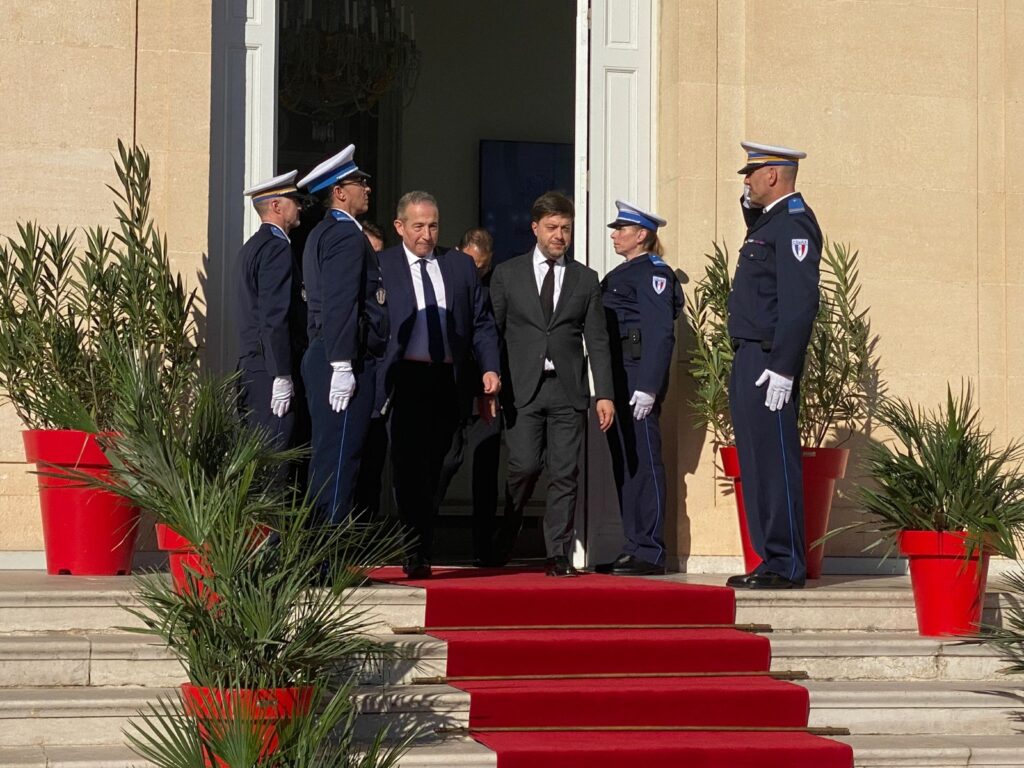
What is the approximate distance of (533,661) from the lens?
243 inches

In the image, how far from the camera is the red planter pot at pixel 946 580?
6.75 meters

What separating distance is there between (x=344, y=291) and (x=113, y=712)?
2.00 m

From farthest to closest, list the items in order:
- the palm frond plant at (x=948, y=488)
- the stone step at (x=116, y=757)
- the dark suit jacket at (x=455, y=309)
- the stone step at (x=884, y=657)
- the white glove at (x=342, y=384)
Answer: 1. the dark suit jacket at (x=455, y=309)
2. the white glove at (x=342, y=384)
3. the palm frond plant at (x=948, y=488)
4. the stone step at (x=884, y=657)
5. the stone step at (x=116, y=757)

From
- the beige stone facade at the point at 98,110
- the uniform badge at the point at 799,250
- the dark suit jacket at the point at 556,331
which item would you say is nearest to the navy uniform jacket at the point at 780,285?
the uniform badge at the point at 799,250

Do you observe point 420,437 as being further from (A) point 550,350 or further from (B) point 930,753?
(B) point 930,753

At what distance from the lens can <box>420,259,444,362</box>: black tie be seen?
24.6 feet

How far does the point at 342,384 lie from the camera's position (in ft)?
22.2

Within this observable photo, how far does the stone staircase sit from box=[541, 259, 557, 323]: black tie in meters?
1.76

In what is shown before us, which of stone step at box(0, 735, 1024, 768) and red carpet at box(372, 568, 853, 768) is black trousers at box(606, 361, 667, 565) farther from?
stone step at box(0, 735, 1024, 768)

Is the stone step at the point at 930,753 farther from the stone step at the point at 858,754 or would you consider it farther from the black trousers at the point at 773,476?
the black trousers at the point at 773,476

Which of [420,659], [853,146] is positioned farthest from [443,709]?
[853,146]

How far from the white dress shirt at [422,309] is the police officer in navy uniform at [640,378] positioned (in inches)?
43.5

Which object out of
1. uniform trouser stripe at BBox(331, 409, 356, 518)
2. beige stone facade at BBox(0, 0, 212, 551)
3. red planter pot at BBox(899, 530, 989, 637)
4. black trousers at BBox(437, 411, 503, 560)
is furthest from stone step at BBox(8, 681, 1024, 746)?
beige stone facade at BBox(0, 0, 212, 551)

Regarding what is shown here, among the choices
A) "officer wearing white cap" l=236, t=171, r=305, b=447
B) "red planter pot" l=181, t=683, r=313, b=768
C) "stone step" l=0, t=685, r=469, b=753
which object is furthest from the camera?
"officer wearing white cap" l=236, t=171, r=305, b=447
